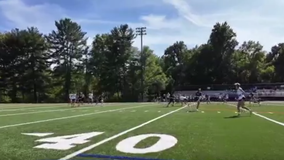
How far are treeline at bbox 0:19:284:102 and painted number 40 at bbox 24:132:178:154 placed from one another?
74.4 metres

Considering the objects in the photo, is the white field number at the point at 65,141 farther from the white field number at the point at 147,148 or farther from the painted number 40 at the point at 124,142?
the white field number at the point at 147,148

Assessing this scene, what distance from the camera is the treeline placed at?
85312 mm

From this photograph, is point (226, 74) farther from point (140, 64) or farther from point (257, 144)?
point (257, 144)

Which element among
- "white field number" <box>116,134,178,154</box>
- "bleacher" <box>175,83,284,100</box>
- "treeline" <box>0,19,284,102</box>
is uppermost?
"treeline" <box>0,19,284,102</box>

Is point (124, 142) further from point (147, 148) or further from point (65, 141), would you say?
point (65, 141)

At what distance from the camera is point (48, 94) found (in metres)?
89.3

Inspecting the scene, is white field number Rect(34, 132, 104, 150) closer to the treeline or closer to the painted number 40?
the painted number 40

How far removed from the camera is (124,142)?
29.5 feet

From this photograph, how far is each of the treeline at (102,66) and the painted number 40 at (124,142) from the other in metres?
74.4

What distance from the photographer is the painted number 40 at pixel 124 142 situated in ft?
26.1

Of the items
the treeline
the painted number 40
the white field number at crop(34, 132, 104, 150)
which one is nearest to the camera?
the painted number 40

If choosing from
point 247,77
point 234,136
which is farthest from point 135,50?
point 234,136

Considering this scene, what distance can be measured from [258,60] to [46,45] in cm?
5322

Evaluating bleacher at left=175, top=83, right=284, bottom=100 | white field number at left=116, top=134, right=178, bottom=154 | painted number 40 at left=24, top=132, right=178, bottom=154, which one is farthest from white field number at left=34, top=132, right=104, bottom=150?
bleacher at left=175, top=83, right=284, bottom=100
